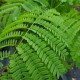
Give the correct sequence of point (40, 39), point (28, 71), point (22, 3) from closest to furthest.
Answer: point (28, 71) < point (40, 39) < point (22, 3)

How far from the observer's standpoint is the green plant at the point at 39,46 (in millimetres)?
1389

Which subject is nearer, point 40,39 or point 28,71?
point 28,71

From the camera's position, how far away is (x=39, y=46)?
1.46 metres

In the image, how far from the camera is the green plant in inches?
54.7

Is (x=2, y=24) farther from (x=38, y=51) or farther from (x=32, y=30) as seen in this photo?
(x=38, y=51)

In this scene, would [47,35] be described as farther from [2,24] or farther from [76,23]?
[2,24]

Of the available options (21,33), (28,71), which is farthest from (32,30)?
(28,71)

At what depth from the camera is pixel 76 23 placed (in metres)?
1.90

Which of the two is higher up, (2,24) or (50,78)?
(2,24)

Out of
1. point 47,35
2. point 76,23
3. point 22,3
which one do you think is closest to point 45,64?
point 47,35

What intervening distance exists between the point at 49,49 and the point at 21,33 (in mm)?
236

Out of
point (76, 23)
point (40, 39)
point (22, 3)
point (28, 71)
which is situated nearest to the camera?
point (28, 71)

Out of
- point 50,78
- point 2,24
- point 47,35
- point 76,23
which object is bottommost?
point 50,78

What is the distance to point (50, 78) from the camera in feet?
4.65
